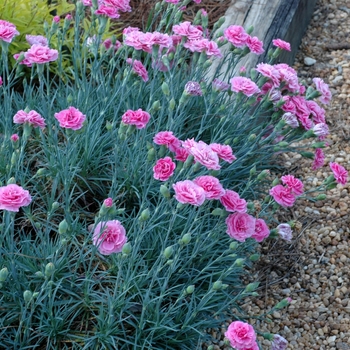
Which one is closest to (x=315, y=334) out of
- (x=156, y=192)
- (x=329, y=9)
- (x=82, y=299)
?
(x=156, y=192)

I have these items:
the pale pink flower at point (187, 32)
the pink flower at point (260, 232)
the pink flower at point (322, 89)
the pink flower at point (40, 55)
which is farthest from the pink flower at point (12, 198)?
the pink flower at point (322, 89)

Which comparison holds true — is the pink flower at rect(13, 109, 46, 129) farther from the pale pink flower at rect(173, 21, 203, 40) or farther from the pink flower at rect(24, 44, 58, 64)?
the pale pink flower at rect(173, 21, 203, 40)

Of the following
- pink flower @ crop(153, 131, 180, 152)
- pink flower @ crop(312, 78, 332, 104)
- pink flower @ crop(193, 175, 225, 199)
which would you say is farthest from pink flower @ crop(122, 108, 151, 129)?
pink flower @ crop(312, 78, 332, 104)

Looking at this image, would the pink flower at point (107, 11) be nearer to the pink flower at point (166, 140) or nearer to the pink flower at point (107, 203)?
the pink flower at point (166, 140)

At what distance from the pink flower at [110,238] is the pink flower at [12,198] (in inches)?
8.8

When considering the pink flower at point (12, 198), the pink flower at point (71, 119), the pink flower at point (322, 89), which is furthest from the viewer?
the pink flower at point (322, 89)

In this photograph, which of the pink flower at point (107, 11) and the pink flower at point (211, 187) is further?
the pink flower at point (107, 11)

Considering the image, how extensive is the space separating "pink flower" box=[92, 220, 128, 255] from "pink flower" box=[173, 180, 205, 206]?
182mm

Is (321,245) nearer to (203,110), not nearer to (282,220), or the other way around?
(282,220)

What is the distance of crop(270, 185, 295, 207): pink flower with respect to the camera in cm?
212

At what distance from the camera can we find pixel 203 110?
2.91 m

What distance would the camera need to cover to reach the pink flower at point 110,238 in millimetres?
1771

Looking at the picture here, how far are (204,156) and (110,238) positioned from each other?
352 millimetres

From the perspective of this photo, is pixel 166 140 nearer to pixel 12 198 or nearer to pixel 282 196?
pixel 282 196
